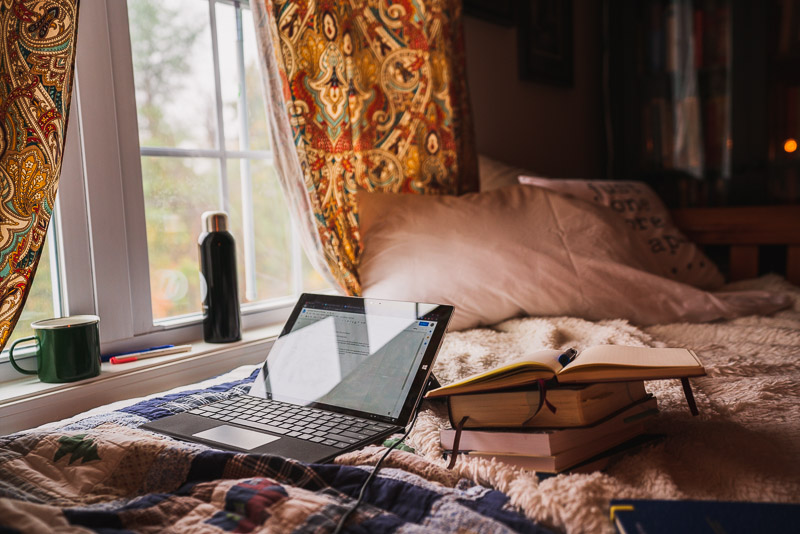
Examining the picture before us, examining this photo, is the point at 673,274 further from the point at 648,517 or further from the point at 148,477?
the point at 148,477

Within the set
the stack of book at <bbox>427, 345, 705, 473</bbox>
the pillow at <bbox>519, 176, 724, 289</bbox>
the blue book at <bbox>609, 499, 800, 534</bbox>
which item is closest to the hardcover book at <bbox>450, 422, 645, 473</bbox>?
the stack of book at <bbox>427, 345, 705, 473</bbox>

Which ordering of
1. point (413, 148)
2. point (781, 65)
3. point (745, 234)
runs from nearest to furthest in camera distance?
point (413, 148) < point (745, 234) < point (781, 65)

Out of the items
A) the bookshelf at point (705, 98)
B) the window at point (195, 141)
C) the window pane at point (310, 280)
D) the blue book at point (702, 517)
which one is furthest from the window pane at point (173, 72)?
the bookshelf at point (705, 98)

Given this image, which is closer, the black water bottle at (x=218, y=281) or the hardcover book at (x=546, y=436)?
the hardcover book at (x=546, y=436)

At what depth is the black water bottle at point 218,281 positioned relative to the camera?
112cm

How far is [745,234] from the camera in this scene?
1.75m

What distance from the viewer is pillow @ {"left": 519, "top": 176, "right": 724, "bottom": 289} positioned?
5.00 feet

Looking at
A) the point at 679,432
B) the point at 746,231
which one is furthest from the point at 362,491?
the point at 746,231

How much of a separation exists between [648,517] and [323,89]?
102cm

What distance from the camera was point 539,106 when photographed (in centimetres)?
A: 228

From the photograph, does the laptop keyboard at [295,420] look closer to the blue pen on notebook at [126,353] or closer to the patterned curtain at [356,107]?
the blue pen on notebook at [126,353]

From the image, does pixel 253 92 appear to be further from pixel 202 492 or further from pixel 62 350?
pixel 202 492

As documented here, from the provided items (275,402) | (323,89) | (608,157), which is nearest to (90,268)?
(275,402)

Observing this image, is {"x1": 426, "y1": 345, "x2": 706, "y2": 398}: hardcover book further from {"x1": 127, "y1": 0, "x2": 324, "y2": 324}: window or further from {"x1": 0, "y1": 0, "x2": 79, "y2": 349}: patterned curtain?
{"x1": 127, "y1": 0, "x2": 324, "y2": 324}: window
